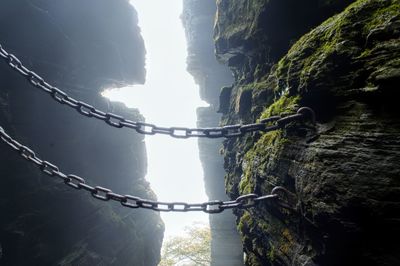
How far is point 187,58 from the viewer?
31.2 m

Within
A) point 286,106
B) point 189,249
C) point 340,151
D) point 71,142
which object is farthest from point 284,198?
point 189,249

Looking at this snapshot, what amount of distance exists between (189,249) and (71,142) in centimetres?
1736

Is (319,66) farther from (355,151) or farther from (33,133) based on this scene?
(33,133)

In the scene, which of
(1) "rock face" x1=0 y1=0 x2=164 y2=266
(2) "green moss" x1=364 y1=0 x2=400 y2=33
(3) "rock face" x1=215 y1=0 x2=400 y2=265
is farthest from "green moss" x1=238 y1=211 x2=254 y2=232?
(1) "rock face" x1=0 y1=0 x2=164 y2=266

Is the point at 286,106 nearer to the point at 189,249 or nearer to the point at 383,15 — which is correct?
the point at 383,15

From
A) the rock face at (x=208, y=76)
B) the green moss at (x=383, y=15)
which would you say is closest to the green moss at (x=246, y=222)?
the green moss at (x=383, y=15)

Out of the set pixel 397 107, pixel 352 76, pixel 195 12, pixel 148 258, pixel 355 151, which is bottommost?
pixel 148 258

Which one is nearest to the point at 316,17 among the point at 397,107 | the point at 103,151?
the point at 397,107

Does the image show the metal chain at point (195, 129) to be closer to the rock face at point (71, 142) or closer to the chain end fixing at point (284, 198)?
the chain end fixing at point (284, 198)

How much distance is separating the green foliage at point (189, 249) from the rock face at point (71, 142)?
5.20 metres

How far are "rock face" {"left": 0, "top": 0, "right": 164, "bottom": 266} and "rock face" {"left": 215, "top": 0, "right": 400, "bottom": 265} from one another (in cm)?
1374

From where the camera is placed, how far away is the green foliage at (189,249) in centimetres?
2692

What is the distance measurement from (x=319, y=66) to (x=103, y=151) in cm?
1993

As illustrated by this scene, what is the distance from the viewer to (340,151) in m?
3.32
